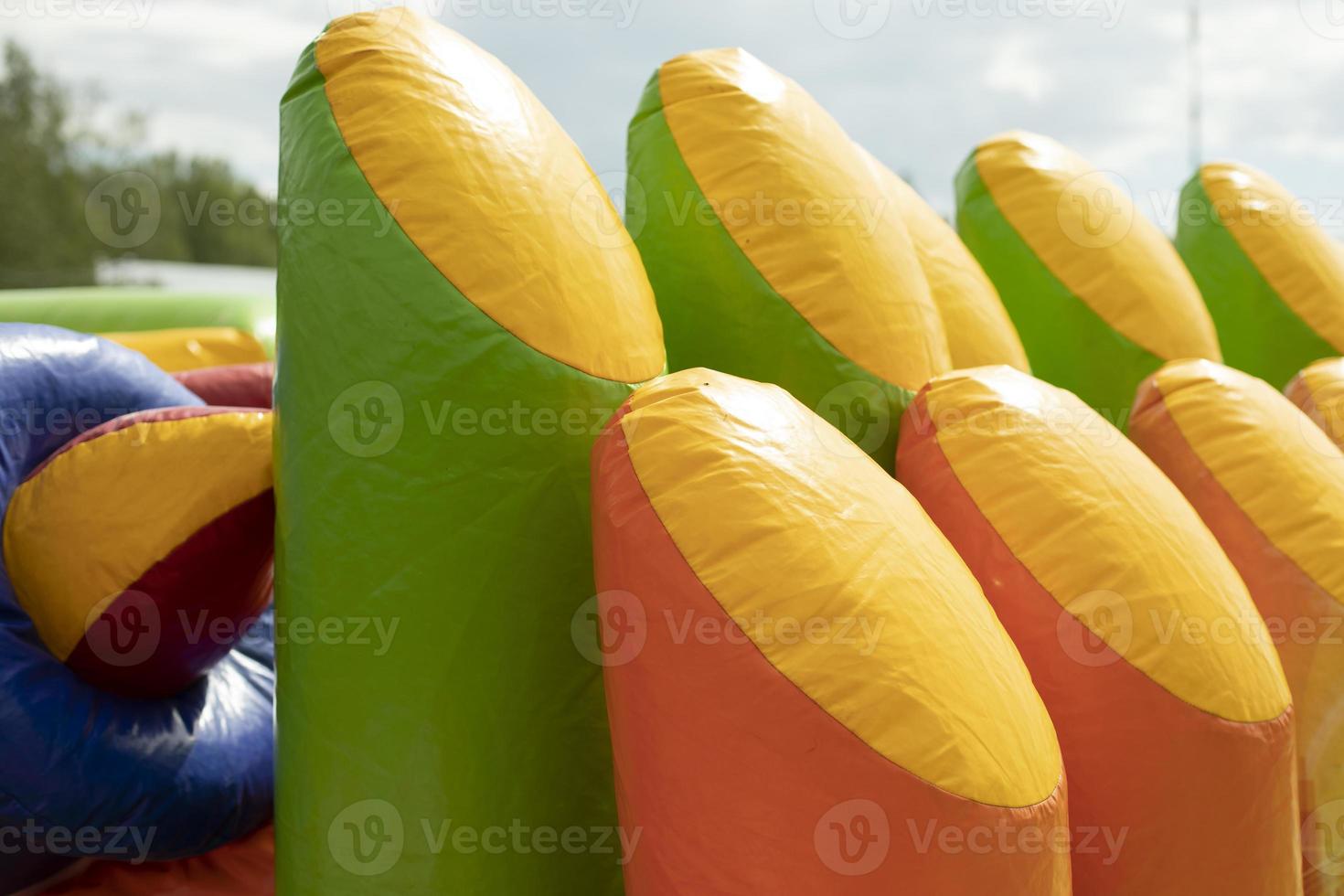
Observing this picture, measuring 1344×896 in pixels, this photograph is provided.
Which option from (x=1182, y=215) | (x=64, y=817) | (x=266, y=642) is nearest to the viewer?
(x=64, y=817)

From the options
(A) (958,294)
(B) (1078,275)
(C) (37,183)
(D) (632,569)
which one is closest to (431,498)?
(D) (632,569)

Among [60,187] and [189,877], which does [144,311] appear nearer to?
[189,877]

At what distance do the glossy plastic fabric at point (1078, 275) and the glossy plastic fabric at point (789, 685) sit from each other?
1.06 m

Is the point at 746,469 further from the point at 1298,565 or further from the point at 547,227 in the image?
the point at 1298,565

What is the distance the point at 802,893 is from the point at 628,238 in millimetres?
664

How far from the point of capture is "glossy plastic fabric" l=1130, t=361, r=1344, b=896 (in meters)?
1.34

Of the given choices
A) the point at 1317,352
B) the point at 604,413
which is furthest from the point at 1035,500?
the point at 1317,352

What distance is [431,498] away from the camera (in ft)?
3.25

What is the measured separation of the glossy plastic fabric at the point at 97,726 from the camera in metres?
1.11

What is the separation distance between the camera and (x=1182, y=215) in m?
2.33

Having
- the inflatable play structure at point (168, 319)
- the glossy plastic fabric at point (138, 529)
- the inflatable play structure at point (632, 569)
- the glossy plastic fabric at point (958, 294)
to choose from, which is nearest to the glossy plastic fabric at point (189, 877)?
the inflatable play structure at point (632, 569)


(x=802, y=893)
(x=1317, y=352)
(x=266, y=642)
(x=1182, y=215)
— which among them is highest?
(x=1182, y=215)

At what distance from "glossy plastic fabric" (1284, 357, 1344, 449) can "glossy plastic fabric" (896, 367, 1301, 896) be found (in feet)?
2.07

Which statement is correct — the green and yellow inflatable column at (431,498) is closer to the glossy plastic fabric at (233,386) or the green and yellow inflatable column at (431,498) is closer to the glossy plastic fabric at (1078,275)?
the glossy plastic fabric at (233,386)
